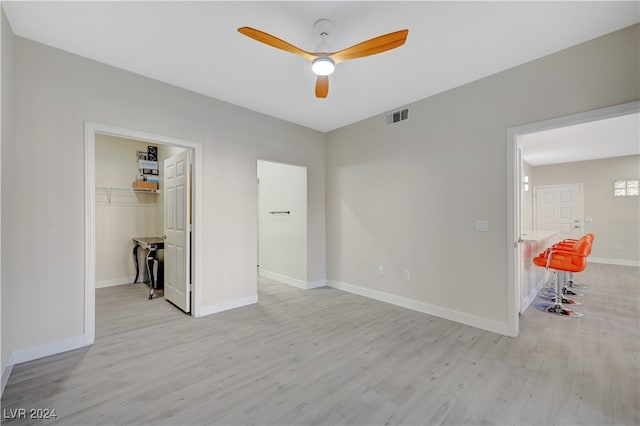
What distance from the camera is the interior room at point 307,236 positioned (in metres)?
1.99

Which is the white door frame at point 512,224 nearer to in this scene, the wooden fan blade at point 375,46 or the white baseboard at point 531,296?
the white baseboard at point 531,296

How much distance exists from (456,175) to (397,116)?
4.12 ft

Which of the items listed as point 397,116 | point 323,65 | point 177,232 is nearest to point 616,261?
point 397,116

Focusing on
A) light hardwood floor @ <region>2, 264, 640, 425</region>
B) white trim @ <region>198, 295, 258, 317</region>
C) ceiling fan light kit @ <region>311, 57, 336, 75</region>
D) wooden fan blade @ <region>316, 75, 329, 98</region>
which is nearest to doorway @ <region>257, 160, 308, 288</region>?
white trim @ <region>198, 295, 258, 317</region>

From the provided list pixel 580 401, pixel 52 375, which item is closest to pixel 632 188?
pixel 580 401

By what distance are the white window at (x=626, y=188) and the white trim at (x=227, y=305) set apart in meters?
9.17

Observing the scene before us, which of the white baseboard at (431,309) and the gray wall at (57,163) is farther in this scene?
the white baseboard at (431,309)

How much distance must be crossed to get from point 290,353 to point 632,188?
362 inches

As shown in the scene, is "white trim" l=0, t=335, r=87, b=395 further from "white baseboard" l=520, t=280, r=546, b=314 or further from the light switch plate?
"white baseboard" l=520, t=280, r=546, b=314

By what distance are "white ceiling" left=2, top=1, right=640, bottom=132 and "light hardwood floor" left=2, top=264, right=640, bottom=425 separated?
2842mm

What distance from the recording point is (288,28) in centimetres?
223

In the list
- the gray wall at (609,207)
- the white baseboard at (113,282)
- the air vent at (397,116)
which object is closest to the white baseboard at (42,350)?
the white baseboard at (113,282)

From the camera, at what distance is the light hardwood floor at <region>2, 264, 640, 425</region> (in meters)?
1.77

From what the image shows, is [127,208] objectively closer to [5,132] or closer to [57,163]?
[57,163]
